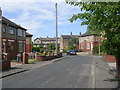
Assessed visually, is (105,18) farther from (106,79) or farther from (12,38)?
(12,38)

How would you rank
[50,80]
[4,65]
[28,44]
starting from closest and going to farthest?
[50,80], [4,65], [28,44]

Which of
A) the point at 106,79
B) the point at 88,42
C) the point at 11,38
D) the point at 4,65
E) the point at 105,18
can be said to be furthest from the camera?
the point at 88,42

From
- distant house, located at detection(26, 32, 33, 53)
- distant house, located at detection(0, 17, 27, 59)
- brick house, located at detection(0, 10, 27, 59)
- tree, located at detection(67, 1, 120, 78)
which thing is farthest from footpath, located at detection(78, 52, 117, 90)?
distant house, located at detection(26, 32, 33, 53)

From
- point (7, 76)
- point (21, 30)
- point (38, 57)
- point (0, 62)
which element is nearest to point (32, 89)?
point (7, 76)

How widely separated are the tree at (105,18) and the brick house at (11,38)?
20.8 meters

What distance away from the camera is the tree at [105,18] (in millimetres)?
9102

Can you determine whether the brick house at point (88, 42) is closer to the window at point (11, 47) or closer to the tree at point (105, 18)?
the window at point (11, 47)

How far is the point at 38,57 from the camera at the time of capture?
3080 centimetres

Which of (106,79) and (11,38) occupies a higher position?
(11,38)

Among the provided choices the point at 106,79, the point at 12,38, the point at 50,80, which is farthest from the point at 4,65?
the point at 12,38

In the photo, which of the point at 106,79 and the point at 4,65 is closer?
the point at 106,79

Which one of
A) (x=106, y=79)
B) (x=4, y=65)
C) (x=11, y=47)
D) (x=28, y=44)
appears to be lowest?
(x=106, y=79)

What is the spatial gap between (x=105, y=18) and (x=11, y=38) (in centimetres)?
2676

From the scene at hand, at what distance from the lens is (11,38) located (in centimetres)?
3409
